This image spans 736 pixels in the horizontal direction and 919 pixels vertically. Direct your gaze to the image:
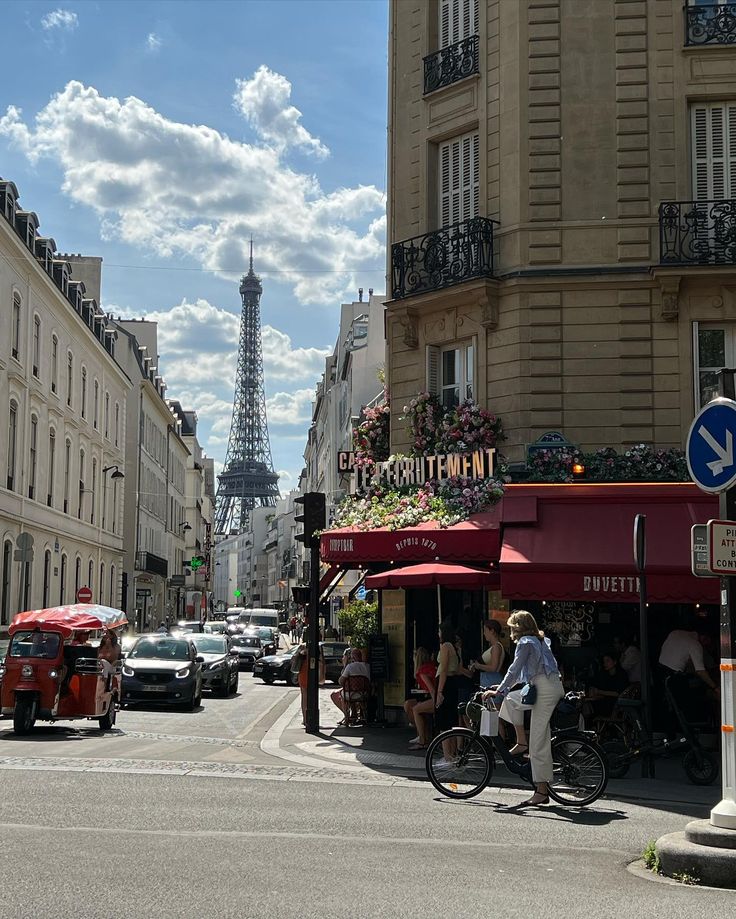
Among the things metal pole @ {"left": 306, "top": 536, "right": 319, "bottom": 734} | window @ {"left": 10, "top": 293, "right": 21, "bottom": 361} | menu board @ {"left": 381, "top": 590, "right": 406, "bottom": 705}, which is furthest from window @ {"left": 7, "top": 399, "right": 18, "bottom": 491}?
metal pole @ {"left": 306, "top": 536, "right": 319, "bottom": 734}

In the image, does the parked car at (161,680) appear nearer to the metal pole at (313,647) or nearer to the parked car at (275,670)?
the metal pole at (313,647)

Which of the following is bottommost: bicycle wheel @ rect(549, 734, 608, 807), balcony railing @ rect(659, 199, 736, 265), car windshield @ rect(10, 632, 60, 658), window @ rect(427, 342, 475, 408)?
bicycle wheel @ rect(549, 734, 608, 807)

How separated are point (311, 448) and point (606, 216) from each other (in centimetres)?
8975

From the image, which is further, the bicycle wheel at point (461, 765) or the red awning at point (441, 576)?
the red awning at point (441, 576)

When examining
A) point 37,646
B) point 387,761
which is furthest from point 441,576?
point 37,646

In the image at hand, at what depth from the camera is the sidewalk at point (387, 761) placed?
12516 mm

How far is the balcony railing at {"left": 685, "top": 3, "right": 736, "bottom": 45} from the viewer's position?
61.9 ft

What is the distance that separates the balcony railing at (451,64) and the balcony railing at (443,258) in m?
2.68

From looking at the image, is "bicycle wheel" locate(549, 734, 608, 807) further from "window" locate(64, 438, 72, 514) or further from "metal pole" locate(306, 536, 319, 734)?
"window" locate(64, 438, 72, 514)

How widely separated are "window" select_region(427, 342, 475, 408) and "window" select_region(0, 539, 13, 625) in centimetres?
2210

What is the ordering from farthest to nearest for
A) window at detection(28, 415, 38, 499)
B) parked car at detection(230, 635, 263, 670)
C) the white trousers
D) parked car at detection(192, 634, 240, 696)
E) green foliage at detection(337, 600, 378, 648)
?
parked car at detection(230, 635, 263, 670), window at detection(28, 415, 38, 499), parked car at detection(192, 634, 240, 696), green foliage at detection(337, 600, 378, 648), the white trousers

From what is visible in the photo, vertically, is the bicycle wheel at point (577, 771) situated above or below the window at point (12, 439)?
below

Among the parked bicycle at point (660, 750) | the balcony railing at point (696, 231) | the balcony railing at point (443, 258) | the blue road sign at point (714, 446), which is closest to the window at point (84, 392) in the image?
the balcony railing at point (443, 258)

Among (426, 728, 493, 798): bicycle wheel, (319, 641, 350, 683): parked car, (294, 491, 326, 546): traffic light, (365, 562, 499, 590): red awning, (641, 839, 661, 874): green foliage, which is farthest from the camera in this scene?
(319, 641, 350, 683): parked car
